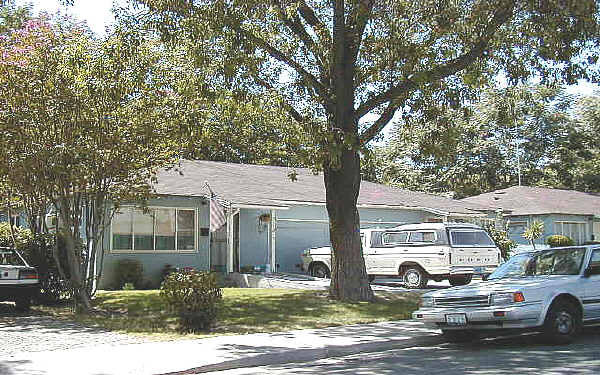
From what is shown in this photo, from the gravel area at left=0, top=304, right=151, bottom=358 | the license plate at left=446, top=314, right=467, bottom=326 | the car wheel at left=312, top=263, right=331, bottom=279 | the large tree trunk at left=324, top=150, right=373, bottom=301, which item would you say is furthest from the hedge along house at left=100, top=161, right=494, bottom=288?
the license plate at left=446, top=314, right=467, bottom=326

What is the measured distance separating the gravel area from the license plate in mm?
5284

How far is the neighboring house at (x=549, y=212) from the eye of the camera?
122ft

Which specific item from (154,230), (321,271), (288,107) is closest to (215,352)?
(288,107)

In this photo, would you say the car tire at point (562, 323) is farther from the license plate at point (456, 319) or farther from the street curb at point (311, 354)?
the street curb at point (311, 354)

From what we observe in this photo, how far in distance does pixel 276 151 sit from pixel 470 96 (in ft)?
16.3

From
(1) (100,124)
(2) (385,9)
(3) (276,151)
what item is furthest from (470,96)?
(1) (100,124)

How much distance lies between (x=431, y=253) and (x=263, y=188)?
812 centimetres

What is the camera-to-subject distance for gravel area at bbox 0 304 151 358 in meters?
11.7

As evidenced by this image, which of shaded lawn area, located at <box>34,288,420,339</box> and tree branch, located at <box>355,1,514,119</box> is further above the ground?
tree branch, located at <box>355,1,514,119</box>

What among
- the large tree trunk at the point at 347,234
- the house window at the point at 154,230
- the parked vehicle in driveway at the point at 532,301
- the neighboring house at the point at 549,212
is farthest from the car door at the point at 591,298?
the neighboring house at the point at 549,212

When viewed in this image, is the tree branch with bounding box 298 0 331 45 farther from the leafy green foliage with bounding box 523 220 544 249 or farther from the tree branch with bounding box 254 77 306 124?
the leafy green foliage with bounding box 523 220 544 249

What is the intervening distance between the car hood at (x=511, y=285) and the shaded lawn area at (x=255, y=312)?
134 inches

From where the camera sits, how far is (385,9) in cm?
1590

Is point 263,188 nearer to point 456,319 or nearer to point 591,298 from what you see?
point 456,319
